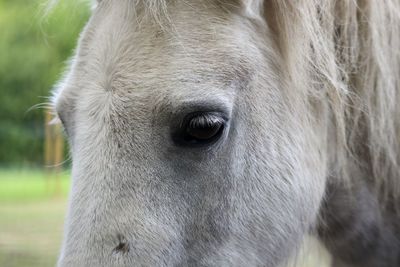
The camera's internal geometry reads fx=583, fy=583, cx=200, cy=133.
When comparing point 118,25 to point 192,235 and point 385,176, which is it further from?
point 385,176

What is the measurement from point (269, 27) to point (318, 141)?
408 millimetres

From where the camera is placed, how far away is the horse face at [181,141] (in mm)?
1474

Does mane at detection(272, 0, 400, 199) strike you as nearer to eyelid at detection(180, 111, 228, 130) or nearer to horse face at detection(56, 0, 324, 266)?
horse face at detection(56, 0, 324, 266)

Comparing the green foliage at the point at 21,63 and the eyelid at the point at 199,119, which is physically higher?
the eyelid at the point at 199,119

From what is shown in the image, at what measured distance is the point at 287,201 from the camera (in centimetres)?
175

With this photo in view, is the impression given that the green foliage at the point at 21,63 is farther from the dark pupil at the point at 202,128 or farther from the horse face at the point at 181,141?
the dark pupil at the point at 202,128

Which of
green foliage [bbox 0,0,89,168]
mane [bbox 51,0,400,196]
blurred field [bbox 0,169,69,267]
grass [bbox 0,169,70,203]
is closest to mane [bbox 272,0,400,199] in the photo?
mane [bbox 51,0,400,196]

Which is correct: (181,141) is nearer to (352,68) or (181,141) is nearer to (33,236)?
(352,68)

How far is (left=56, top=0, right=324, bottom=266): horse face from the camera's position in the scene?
58.0 inches

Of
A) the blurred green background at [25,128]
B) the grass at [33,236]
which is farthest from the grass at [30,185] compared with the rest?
the grass at [33,236]

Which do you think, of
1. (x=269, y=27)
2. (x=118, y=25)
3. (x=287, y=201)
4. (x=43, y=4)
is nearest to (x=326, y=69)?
(x=269, y=27)

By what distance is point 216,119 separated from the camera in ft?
5.04

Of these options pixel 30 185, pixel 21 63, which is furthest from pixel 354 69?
pixel 21 63

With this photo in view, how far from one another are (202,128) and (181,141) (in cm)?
7
